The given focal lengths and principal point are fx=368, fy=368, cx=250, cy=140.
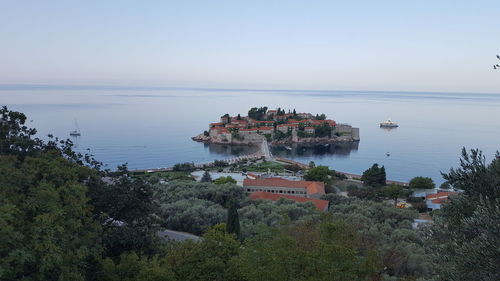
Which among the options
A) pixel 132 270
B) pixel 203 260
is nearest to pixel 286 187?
pixel 203 260

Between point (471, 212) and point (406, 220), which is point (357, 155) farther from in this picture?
point (471, 212)

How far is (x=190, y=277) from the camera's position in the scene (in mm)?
7855

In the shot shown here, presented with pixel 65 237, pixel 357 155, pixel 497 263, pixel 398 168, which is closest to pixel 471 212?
pixel 497 263

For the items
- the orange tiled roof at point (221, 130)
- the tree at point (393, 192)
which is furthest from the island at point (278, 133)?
the tree at point (393, 192)

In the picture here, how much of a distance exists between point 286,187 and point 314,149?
1446 inches

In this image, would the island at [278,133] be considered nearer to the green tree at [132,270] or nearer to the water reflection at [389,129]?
the water reflection at [389,129]

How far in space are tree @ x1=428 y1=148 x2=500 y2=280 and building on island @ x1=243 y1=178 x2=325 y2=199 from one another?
2067cm

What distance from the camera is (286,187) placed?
91.7 feet

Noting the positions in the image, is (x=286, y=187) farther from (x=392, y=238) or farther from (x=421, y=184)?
(x=392, y=238)

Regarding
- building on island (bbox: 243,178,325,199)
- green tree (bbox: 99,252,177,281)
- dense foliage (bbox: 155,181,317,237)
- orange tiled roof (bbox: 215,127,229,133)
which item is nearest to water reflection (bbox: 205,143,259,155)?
orange tiled roof (bbox: 215,127,229,133)

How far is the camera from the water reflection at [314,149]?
2336 inches

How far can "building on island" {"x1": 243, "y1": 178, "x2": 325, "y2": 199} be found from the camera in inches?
1062

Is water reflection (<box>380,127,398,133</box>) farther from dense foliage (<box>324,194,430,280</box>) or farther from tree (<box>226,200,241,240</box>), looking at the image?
tree (<box>226,200,241,240</box>)

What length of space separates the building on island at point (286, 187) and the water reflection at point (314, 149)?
29594 millimetres
